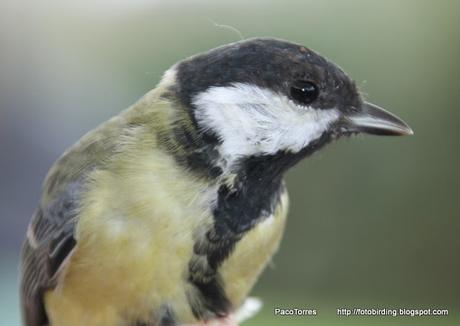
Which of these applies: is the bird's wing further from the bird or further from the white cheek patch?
the white cheek patch

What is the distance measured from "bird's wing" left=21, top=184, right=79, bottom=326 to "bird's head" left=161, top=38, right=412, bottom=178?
0.19 m

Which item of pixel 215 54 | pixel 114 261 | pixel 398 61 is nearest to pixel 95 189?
pixel 114 261

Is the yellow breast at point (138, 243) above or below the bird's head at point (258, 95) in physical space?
below

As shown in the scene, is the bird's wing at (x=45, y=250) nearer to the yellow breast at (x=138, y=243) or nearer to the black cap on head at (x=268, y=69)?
the yellow breast at (x=138, y=243)

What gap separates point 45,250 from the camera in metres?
0.76

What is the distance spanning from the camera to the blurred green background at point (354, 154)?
957mm

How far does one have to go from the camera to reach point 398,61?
977 millimetres

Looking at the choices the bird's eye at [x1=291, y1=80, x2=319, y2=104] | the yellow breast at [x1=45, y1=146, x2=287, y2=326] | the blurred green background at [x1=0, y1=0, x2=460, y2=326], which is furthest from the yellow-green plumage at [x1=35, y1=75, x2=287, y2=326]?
the blurred green background at [x1=0, y1=0, x2=460, y2=326]

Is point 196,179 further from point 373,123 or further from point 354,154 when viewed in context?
point 354,154

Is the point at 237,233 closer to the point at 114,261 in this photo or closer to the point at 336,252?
the point at 114,261

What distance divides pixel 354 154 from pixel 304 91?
331 millimetres

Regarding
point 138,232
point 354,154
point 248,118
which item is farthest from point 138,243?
point 354,154

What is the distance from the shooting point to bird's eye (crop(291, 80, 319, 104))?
0.65m

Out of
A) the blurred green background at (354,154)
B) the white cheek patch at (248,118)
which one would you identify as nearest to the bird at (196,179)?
the white cheek patch at (248,118)
